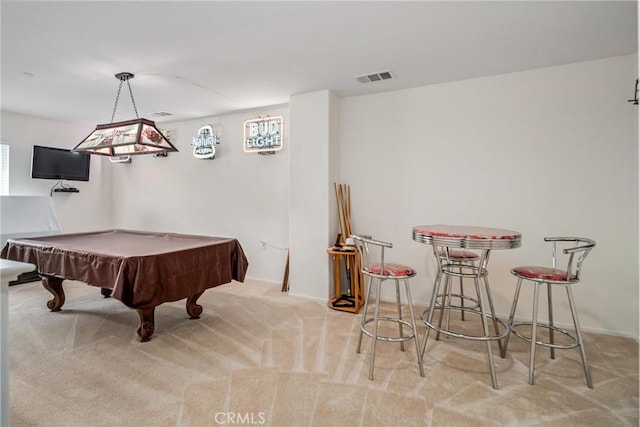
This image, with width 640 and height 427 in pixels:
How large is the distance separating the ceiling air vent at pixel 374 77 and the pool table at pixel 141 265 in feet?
7.47

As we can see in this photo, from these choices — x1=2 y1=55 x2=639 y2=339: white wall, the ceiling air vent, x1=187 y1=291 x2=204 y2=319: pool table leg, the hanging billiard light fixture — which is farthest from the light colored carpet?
the ceiling air vent

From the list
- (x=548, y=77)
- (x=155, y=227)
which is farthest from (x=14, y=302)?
(x=548, y=77)

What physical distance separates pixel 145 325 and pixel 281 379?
4.54ft

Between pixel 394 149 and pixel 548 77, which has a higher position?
pixel 548 77

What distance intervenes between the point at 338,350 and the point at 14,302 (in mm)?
3945

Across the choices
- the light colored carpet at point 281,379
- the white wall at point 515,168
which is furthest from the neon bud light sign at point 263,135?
the light colored carpet at point 281,379

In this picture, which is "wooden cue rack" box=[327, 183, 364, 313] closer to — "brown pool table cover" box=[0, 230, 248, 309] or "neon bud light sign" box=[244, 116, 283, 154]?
"brown pool table cover" box=[0, 230, 248, 309]

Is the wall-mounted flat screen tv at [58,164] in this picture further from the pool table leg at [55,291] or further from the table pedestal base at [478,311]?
the table pedestal base at [478,311]

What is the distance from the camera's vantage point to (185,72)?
10.9 ft

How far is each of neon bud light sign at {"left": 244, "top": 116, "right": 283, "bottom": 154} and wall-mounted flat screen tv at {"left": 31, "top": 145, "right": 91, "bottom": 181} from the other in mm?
2864

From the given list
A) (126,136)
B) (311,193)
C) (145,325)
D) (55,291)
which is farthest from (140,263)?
(311,193)

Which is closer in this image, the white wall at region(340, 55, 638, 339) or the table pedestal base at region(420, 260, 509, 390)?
the table pedestal base at region(420, 260, 509, 390)

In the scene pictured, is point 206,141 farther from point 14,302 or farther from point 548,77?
point 548,77

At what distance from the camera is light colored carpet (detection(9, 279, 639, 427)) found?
1774 mm
